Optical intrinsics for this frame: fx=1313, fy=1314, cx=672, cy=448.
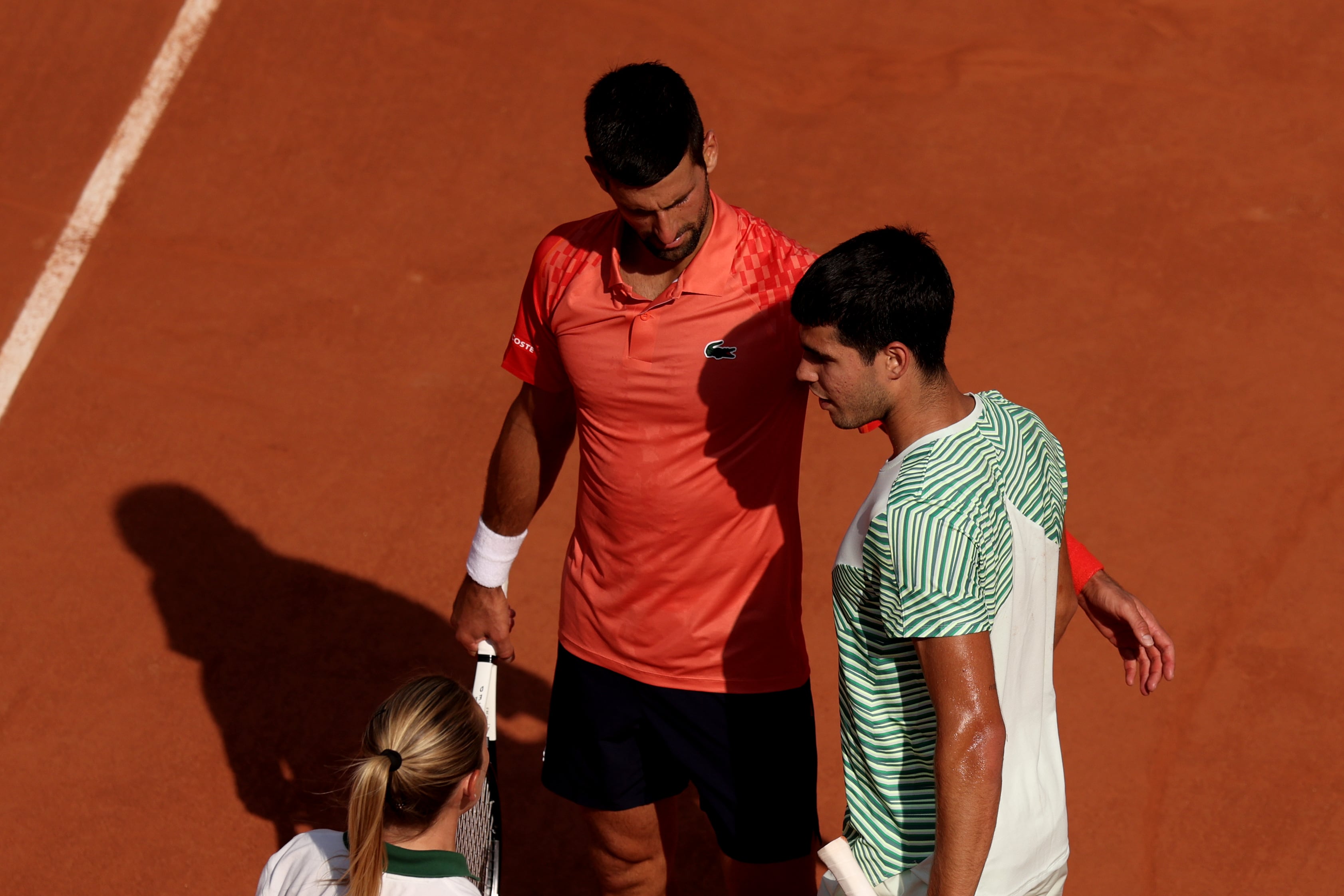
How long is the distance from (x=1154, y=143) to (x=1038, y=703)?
5154 millimetres

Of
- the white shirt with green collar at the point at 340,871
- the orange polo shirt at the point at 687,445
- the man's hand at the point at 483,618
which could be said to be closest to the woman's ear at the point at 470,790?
the white shirt with green collar at the point at 340,871

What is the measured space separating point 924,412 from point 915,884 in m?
0.98

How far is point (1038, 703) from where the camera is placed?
277 centimetres

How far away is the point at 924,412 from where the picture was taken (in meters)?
2.66

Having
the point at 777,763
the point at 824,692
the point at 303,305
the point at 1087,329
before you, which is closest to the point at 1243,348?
the point at 1087,329

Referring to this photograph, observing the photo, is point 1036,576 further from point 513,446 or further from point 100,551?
point 100,551

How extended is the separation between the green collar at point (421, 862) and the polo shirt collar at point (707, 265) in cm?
137

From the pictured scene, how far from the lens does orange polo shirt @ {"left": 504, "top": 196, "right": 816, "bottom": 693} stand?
10.5 feet

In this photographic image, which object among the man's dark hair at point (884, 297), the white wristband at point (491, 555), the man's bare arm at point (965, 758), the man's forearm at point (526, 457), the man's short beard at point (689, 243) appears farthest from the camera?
the white wristband at point (491, 555)

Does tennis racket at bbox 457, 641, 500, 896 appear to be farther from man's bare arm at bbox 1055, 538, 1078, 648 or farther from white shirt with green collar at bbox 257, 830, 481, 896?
man's bare arm at bbox 1055, 538, 1078, 648

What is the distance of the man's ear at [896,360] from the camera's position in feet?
8.64

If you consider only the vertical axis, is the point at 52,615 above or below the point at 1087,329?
below

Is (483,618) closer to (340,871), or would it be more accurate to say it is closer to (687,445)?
(687,445)

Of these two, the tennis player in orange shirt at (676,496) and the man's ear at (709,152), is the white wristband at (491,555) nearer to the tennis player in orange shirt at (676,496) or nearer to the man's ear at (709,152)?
A: the tennis player in orange shirt at (676,496)
